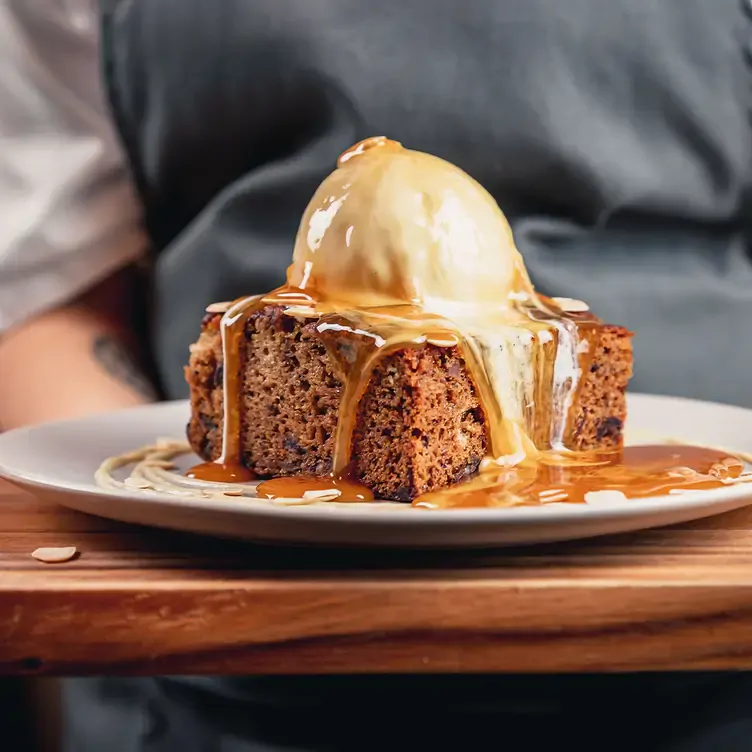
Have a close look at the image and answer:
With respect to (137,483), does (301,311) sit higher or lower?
higher

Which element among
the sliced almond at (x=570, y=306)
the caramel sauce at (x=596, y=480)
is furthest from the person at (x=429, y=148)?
the caramel sauce at (x=596, y=480)

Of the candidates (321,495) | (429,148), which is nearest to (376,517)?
(321,495)

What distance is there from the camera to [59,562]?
0.49 meters

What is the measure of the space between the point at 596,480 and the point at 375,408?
0.52ft

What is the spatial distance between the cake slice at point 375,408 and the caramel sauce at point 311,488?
0.01 metres

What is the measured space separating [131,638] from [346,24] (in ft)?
2.42

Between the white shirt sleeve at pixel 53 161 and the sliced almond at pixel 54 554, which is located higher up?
the white shirt sleeve at pixel 53 161

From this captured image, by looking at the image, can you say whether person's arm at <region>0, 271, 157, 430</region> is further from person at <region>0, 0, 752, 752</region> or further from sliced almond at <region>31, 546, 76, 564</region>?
sliced almond at <region>31, 546, 76, 564</region>

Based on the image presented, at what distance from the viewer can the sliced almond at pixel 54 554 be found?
49cm

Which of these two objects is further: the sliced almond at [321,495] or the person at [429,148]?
the person at [429,148]

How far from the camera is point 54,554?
50cm

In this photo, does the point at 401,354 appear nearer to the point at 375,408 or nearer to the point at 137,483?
the point at 375,408

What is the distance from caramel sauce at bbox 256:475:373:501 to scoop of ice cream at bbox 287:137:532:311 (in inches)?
5.4

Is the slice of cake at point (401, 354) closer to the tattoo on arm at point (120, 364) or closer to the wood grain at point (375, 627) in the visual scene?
the wood grain at point (375, 627)
